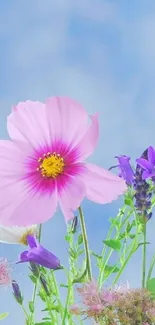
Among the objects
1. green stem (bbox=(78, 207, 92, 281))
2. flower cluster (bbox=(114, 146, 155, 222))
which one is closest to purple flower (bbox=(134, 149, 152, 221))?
flower cluster (bbox=(114, 146, 155, 222))

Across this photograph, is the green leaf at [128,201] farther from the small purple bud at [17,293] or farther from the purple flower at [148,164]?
the small purple bud at [17,293]

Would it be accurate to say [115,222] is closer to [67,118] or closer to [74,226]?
[74,226]

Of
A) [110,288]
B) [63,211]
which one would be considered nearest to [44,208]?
[63,211]

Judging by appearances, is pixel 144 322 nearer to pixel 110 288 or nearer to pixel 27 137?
pixel 110 288

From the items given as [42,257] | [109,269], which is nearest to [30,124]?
[42,257]

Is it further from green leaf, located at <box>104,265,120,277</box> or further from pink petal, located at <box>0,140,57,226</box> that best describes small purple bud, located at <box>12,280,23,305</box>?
pink petal, located at <box>0,140,57,226</box>

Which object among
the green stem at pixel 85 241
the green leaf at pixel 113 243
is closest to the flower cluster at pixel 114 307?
the green stem at pixel 85 241
